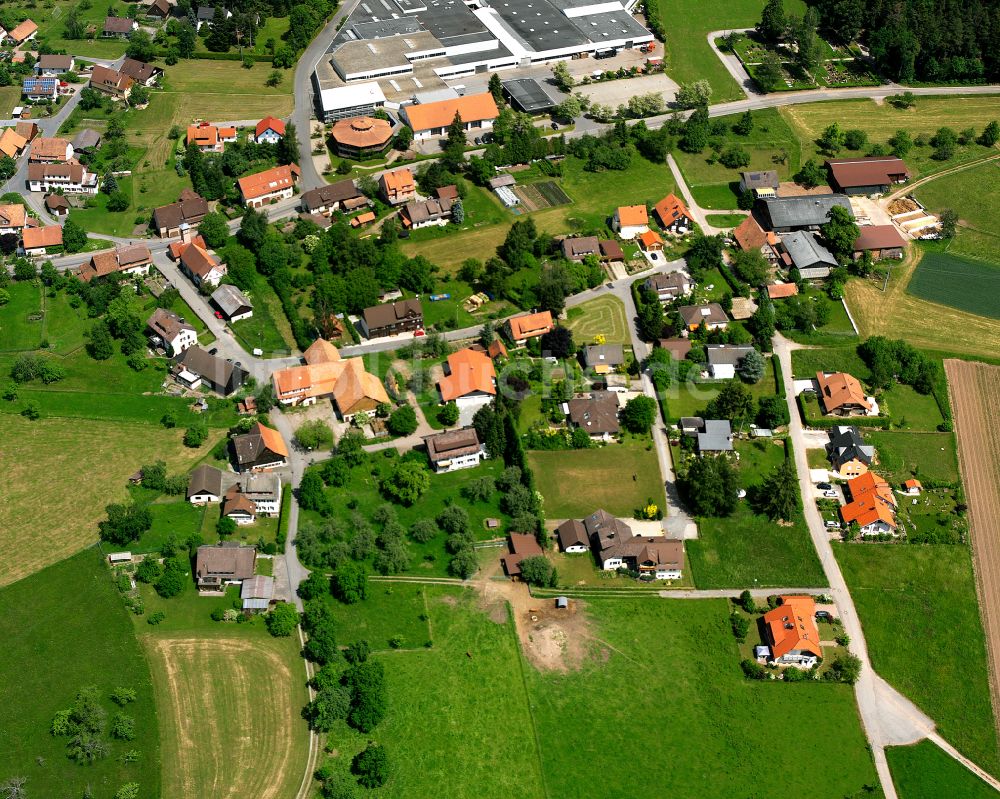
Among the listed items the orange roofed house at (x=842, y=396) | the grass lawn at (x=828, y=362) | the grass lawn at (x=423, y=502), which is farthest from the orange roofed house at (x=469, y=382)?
the orange roofed house at (x=842, y=396)

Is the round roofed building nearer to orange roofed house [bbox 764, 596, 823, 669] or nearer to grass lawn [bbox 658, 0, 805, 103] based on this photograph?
grass lawn [bbox 658, 0, 805, 103]

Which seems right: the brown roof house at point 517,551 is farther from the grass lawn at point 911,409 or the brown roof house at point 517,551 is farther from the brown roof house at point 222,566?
the grass lawn at point 911,409

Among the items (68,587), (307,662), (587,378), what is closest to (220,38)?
(587,378)

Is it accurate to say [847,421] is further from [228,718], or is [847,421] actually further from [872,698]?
[228,718]

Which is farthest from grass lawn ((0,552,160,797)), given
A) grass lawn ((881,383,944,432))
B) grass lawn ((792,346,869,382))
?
grass lawn ((881,383,944,432))

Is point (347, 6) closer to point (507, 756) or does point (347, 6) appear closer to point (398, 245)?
point (398, 245)

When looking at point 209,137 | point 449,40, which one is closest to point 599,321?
point 209,137
